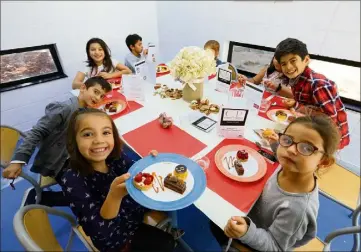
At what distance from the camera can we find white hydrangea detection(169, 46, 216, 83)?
4.94 ft

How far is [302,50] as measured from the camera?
1.38m

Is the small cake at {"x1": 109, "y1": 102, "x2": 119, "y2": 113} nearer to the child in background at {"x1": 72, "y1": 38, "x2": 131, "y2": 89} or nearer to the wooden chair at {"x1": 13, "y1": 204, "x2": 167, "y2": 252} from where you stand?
the child in background at {"x1": 72, "y1": 38, "x2": 131, "y2": 89}

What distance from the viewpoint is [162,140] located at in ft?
4.34

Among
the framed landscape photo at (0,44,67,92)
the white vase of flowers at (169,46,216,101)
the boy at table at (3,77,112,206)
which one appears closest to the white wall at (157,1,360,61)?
the white vase of flowers at (169,46,216,101)

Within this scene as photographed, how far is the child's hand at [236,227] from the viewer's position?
2.68ft

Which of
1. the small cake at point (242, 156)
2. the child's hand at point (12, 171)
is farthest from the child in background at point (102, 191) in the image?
the small cake at point (242, 156)

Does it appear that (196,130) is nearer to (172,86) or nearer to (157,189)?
(157,189)

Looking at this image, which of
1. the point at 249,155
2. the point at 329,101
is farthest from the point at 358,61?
the point at 249,155

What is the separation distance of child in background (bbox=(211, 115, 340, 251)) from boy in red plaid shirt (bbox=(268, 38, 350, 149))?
2.30 ft

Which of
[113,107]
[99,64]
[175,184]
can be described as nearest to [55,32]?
[99,64]

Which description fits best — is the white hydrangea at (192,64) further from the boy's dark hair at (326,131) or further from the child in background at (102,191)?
the boy's dark hair at (326,131)

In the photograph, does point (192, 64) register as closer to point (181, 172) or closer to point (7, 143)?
point (181, 172)

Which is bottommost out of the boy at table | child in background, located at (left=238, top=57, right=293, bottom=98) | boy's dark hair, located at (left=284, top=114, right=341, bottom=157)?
the boy at table

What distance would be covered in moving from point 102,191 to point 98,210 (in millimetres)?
127
